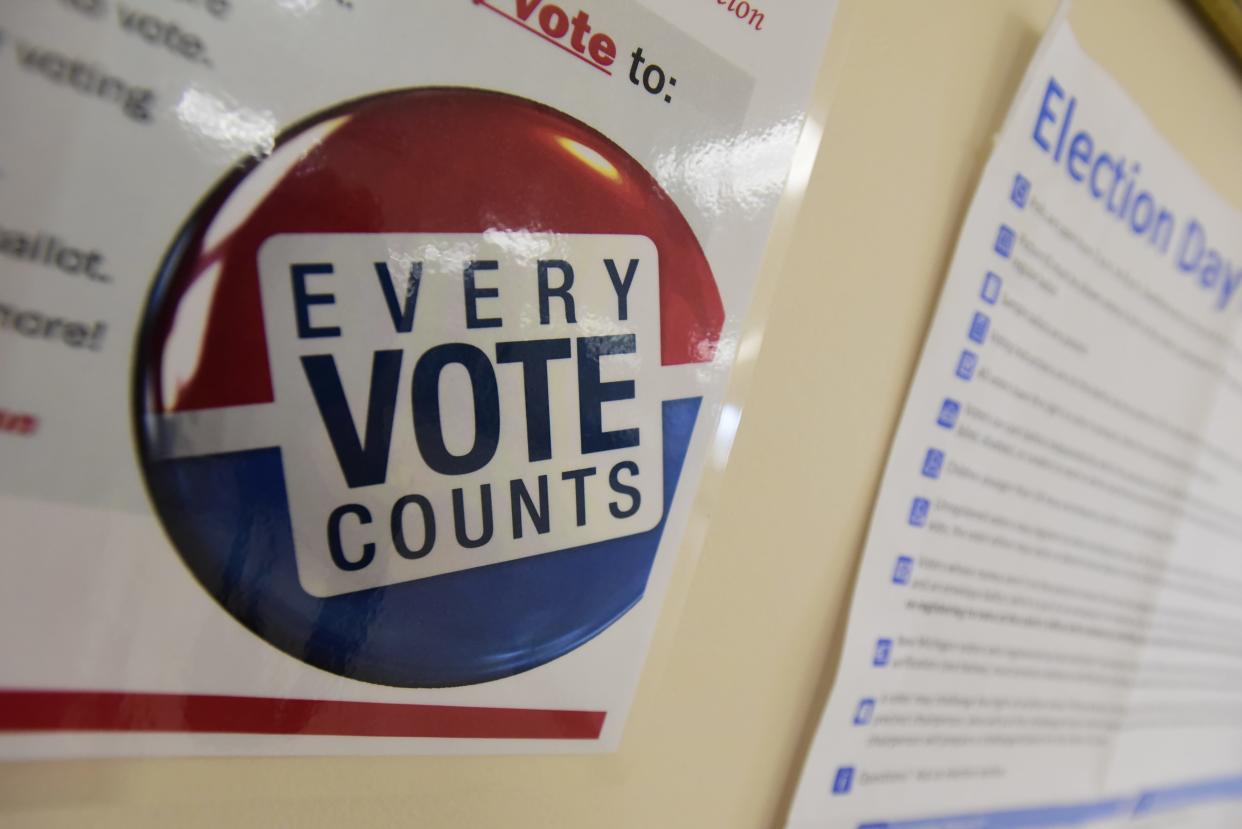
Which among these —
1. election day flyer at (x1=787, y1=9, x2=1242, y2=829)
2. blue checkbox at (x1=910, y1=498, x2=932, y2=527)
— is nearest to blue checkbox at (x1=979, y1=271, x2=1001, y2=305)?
election day flyer at (x1=787, y1=9, x2=1242, y2=829)

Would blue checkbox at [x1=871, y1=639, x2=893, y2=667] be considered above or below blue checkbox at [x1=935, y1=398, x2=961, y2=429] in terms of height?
below

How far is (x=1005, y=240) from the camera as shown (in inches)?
15.3

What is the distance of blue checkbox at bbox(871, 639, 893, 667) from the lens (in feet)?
1.23

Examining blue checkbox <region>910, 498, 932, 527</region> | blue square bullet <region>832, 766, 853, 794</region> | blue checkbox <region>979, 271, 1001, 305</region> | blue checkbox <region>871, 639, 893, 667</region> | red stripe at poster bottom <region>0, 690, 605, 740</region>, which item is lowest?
blue square bullet <region>832, 766, 853, 794</region>

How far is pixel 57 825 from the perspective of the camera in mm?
200

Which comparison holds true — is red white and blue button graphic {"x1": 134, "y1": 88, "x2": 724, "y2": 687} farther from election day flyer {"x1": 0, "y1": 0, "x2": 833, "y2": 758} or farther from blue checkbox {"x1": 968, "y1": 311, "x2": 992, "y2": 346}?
blue checkbox {"x1": 968, "y1": 311, "x2": 992, "y2": 346}

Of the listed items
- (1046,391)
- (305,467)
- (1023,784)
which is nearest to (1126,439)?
(1046,391)

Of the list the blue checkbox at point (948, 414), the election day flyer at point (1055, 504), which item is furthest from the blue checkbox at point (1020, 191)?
the blue checkbox at point (948, 414)

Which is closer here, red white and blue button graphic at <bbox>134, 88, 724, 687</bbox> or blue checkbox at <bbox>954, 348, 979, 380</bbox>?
red white and blue button graphic at <bbox>134, 88, 724, 687</bbox>

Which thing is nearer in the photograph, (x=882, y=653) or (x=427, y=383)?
(x=427, y=383)

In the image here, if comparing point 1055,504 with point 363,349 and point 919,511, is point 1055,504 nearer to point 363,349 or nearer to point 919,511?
point 919,511

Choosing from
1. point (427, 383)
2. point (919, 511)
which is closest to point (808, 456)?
point (919, 511)

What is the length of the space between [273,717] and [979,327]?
40 cm

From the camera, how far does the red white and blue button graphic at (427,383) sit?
0.67 feet
